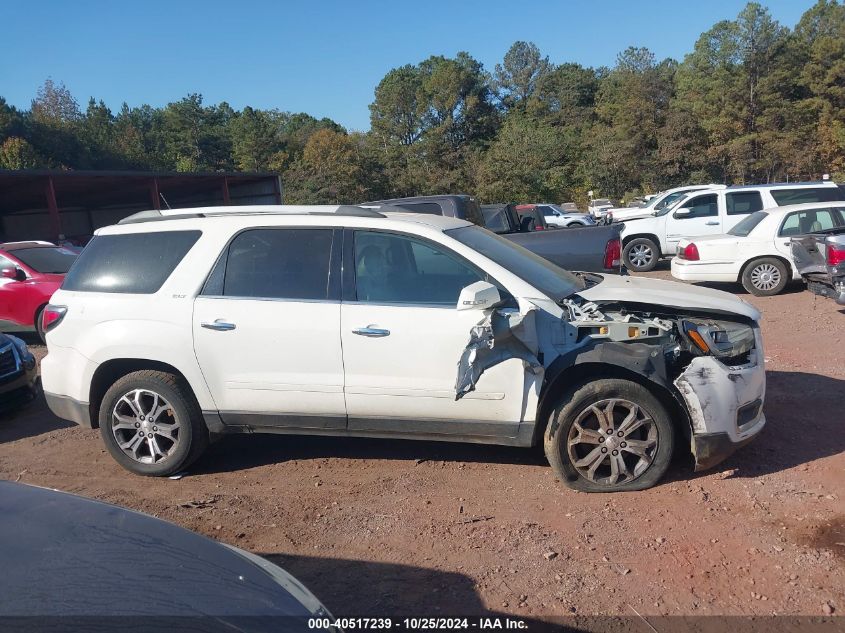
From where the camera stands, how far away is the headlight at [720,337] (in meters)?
4.26

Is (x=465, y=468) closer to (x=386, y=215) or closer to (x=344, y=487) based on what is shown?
(x=344, y=487)

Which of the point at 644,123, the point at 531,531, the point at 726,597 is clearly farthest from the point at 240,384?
the point at 644,123

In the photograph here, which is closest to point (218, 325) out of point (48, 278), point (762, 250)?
point (48, 278)

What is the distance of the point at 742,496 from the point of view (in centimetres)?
420

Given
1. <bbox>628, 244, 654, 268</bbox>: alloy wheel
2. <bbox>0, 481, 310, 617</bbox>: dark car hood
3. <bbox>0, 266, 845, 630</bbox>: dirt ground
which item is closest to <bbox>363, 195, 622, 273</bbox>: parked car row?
<bbox>0, 266, 845, 630</bbox>: dirt ground

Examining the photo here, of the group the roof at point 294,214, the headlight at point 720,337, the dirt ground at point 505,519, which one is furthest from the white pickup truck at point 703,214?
the roof at point 294,214

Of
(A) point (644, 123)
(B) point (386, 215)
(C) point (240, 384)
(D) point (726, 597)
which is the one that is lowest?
(D) point (726, 597)

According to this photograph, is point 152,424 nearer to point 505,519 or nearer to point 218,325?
point 218,325

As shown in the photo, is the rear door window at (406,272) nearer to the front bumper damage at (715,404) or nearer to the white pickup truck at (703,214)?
the front bumper damage at (715,404)

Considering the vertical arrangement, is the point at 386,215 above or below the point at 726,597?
above

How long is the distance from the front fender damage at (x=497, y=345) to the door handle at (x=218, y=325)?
1599mm

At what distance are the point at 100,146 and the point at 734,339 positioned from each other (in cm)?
6844

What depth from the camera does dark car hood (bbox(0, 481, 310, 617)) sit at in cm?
202

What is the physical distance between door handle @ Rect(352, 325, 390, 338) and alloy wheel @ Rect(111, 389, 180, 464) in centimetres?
152
